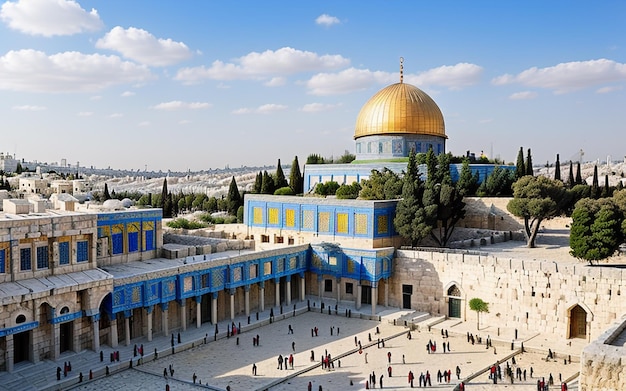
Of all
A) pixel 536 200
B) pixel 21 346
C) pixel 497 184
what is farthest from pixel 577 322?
pixel 21 346

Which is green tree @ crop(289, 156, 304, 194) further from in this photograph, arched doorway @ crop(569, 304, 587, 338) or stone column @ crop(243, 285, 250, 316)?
arched doorway @ crop(569, 304, 587, 338)

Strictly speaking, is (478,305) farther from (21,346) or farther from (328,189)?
(21,346)

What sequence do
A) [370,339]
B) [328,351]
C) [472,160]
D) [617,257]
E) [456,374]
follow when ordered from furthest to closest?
[472,160], [617,257], [370,339], [328,351], [456,374]

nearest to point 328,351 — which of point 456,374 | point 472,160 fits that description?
point 456,374

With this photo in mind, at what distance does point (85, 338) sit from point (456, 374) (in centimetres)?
1425

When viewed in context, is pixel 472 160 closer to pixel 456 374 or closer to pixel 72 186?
pixel 456 374

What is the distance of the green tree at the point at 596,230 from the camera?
1013 inches

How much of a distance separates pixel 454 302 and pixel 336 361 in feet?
29.3

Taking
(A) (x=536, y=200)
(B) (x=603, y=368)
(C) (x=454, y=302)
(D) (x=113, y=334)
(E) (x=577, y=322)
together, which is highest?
(A) (x=536, y=200)

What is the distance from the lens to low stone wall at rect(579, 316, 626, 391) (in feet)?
40.0

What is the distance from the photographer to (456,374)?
21.0 m

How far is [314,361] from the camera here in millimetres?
22156

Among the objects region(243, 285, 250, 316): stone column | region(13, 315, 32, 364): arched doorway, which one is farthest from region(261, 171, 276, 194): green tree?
region(13, 315, 32, 364): arched doorway

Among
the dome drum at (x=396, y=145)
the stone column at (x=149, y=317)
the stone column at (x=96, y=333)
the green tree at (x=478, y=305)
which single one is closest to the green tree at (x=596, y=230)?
the green tree at (x=478, y=305)
